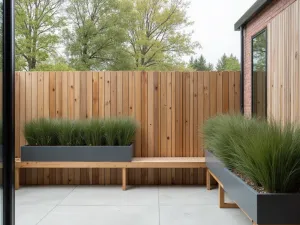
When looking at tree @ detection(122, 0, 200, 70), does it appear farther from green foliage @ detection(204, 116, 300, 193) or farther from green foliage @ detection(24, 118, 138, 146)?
green foliage @ detection(204, 116, 300, 193)

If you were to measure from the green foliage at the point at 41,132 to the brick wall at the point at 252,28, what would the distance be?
288 centimetres

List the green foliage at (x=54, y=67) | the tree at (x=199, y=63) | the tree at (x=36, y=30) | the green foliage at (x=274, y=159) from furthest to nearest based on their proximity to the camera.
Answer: the tree at (x=199, y=63) < the green foliage at (x=54, y=67) < the tree at (x=36, y=30) < the green foliage at (x=274, y=159)

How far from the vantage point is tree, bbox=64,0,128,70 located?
14.6m

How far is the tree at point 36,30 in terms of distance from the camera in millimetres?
13742

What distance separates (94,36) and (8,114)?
13791 millimetres

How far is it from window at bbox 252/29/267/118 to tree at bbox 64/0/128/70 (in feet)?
33.0

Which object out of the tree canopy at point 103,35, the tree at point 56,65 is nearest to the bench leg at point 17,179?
the tree canopy at point 103,35

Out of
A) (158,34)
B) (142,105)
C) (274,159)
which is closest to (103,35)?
(158,34)

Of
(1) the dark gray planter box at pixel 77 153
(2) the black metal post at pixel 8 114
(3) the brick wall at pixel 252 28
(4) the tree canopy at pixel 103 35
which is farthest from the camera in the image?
(4) the tree canopy at pixel 103 35

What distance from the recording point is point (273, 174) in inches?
93.5

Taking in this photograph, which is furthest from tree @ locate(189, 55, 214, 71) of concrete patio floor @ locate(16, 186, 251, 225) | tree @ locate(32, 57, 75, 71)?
concrete patio floor @ locate(16, 186, 251, 225)

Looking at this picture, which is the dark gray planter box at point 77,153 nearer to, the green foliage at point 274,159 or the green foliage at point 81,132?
the green foliage at point 81,132

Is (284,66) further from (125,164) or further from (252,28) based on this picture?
(125,164)

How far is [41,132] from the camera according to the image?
4871mm
